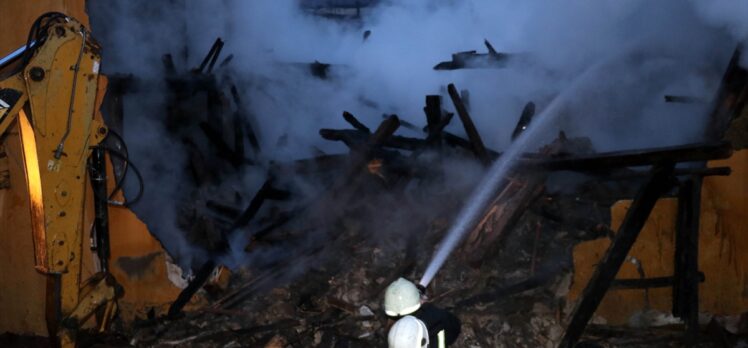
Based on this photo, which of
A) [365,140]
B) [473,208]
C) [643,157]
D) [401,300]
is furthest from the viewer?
[365,140]

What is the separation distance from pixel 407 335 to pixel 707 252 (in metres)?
3.91

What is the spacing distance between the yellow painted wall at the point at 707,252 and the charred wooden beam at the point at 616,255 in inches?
17.7

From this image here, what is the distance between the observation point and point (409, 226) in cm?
738

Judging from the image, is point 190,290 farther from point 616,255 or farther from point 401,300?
point 616,255

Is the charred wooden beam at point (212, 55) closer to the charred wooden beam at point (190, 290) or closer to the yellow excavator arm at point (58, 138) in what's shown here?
the charred wooden beam at point (190, 290)

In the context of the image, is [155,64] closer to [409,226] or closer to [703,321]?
[409,226]

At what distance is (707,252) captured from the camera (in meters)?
6.06

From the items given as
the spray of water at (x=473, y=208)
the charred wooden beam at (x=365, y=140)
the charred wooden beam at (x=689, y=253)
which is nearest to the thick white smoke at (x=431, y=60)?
the spray of water at (x=473, y=208)

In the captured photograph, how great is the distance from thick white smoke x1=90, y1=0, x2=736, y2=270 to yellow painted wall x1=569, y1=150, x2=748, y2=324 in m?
1.38

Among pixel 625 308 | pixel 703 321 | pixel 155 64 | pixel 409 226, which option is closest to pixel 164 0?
pixel 155 64

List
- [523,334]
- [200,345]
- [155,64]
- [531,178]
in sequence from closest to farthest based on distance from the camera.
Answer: [523,334]
[200,345]
[531,178]
[155,64]

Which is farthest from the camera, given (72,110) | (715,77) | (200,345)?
(715,77)

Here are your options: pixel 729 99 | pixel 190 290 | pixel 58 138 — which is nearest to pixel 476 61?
pixel 729 99

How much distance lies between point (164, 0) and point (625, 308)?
6948 millimetres
